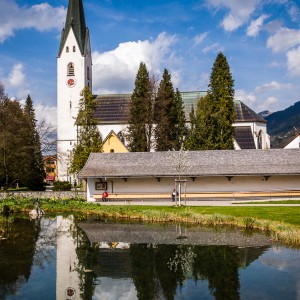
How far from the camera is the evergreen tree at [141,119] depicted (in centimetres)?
5672

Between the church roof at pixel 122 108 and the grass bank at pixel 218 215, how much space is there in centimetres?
3393

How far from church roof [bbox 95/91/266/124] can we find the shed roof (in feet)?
85.9

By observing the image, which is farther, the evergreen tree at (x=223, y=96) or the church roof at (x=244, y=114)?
the church roof at (x=244, y=114)

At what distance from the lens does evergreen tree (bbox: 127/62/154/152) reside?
56.7m

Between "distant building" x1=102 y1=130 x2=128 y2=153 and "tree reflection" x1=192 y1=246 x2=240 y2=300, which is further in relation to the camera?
"distant building" x1=102 y1=130 x2=128 y2=153

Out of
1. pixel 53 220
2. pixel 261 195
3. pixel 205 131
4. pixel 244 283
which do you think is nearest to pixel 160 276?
pixel 244 283

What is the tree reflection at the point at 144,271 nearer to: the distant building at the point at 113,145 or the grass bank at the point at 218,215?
the grass bank at the point at 218,215

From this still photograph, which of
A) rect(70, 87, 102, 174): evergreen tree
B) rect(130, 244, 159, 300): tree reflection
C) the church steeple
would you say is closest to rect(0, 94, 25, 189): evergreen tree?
rect(70, 87, 102, 174): evergreen tree

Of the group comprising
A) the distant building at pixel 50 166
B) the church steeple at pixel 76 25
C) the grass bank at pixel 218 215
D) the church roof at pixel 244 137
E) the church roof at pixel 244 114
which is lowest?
the grass bank at pixel 218 215

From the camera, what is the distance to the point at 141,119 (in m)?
57.5

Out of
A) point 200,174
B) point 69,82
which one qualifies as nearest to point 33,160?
point 69,82

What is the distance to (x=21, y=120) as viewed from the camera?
5466cm

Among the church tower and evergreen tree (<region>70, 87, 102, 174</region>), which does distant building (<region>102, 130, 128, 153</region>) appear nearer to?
evergreen tree (<region>70, 87, 102, 174</region>)

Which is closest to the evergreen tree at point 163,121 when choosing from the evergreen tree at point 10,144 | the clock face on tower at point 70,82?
the evergreen tree at point 10,144
